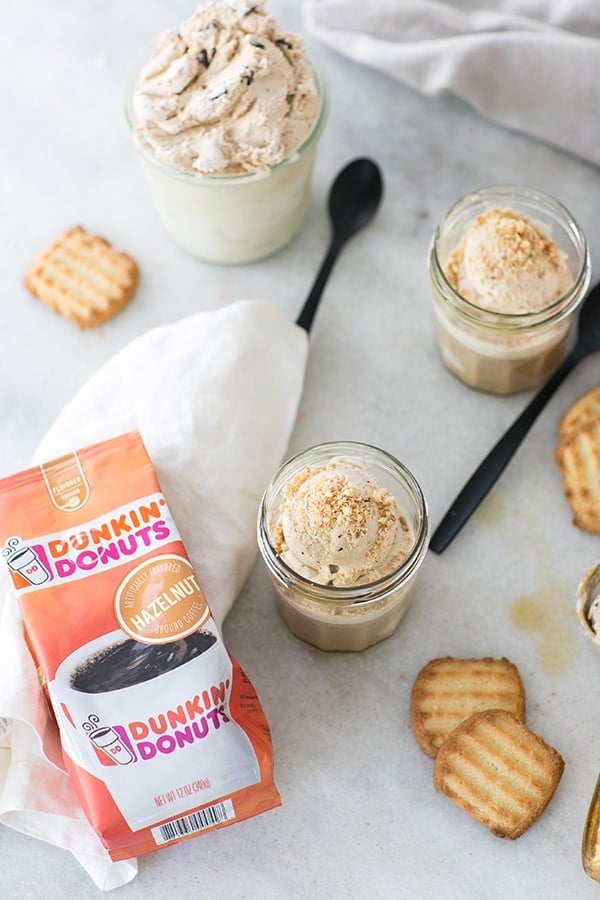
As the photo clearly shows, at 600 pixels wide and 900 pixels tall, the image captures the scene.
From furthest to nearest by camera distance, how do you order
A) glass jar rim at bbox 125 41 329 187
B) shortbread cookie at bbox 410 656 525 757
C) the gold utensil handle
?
glass jar rim at bbox 125 41 329 187 → shortbread cookie at bbox 410 656 525 757 → the gold utensil handle

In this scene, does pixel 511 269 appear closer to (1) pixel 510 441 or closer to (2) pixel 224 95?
(1) pixel 510 441

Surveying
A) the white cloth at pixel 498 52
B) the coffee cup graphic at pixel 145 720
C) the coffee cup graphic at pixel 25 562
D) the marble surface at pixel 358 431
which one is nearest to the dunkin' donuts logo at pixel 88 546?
the coffee cup graphic at pixel 25 562

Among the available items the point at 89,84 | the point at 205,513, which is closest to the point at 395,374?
the point at 205,513

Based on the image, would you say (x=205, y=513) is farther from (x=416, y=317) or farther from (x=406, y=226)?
(x=406, y=226)

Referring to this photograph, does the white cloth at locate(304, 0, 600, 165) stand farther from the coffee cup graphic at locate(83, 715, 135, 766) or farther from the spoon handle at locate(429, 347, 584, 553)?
the coffee cup graphic at locate(83, 715, 135, 766)

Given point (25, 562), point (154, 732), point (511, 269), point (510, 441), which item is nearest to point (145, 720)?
point (154, 732)

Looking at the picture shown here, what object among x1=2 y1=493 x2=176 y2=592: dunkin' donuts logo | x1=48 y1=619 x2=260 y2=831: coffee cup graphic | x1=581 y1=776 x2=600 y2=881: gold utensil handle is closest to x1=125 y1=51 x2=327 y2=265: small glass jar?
x1=2 y1=493 x2=176 y2=592: dunkin' donuts logo
